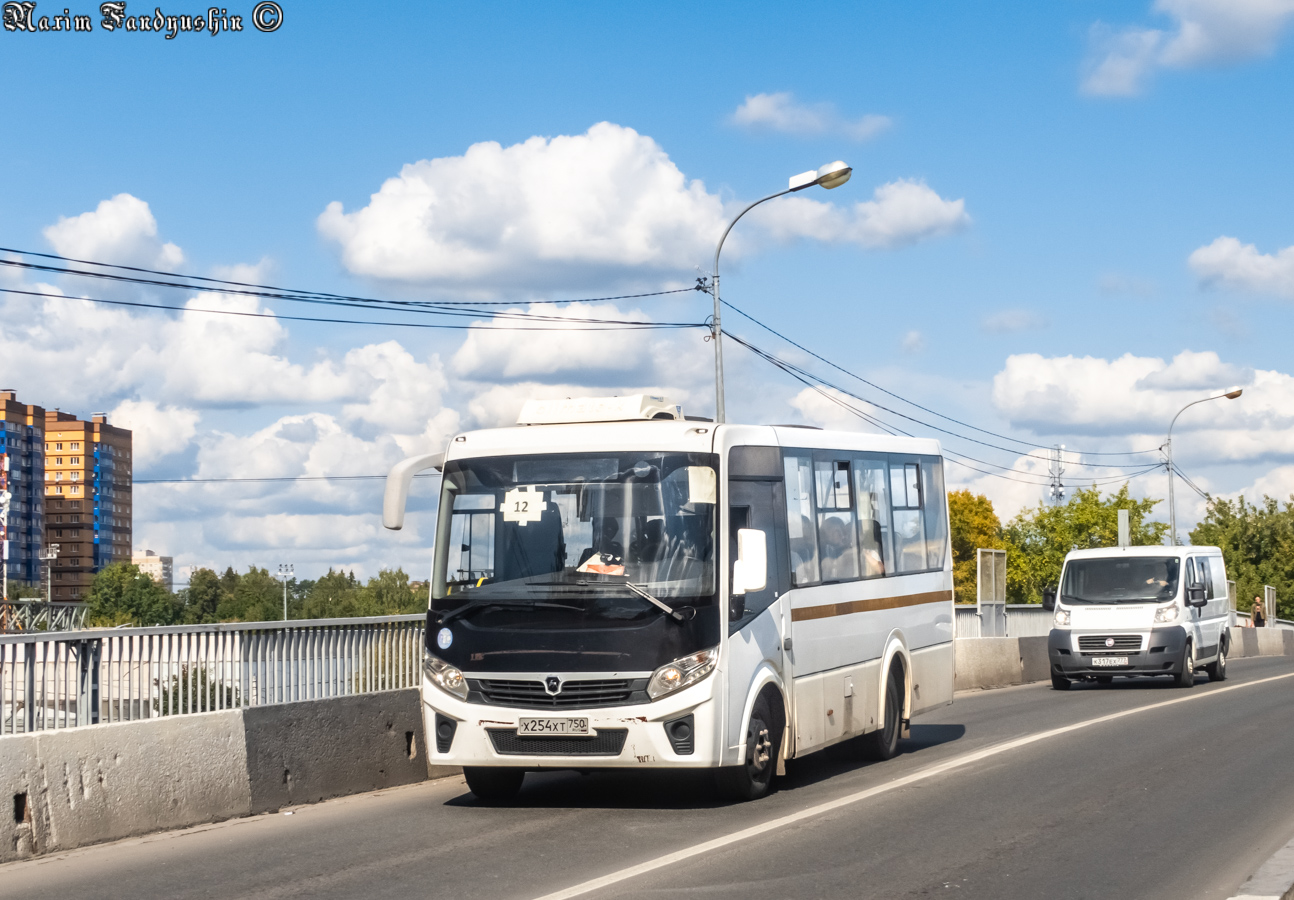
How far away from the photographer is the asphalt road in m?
8.03

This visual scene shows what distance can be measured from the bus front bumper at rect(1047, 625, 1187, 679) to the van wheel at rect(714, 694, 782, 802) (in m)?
13.8

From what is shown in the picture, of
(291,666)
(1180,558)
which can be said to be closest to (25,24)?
(291,666)

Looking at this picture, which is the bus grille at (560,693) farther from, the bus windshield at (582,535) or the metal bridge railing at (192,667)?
the metal bridge railing at (192,667)

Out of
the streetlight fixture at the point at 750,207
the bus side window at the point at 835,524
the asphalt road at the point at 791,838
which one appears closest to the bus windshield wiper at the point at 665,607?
the asphalt road at the point at 791,838

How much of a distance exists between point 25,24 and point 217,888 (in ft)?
41.9

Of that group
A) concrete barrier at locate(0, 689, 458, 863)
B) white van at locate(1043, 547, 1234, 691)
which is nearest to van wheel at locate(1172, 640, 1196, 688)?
white van at locate(1043, 547, 1234, 691)

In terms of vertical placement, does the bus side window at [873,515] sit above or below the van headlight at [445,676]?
above

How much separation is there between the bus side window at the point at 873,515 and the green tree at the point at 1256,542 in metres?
91.7

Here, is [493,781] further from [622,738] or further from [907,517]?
[907,517]

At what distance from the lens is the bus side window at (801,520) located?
12.2 metres

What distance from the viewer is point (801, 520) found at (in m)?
12.4

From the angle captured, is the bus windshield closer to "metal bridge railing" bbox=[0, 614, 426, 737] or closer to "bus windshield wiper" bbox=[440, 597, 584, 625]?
"bus windshield wiper" bbox=[440, 597, 584, 625]

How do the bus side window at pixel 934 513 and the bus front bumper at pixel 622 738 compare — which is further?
the bus side window at pixel 934 513

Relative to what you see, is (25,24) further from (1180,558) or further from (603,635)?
(1180,558)
